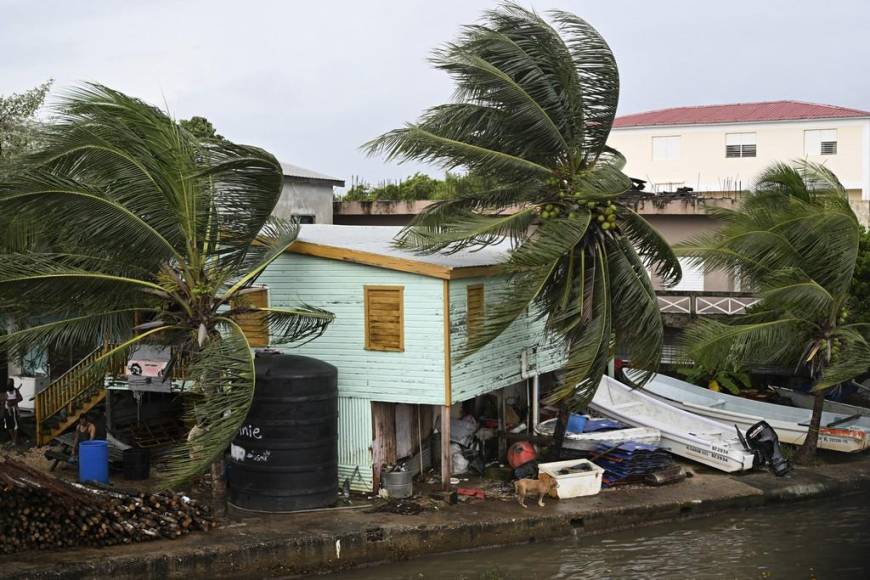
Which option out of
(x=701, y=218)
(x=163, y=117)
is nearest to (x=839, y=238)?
(x=701, y=218)

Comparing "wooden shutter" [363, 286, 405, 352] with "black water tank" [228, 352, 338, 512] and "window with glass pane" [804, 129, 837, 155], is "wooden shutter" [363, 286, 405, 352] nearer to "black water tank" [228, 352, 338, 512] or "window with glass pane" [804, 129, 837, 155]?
"black water tank" [228, 352, 338, 512]

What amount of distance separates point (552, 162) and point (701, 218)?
12723mm

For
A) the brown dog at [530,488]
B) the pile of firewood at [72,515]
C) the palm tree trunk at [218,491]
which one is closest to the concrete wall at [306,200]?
the palm tree trunk at [218,491]

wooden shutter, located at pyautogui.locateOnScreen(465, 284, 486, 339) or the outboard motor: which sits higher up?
wooden shutter, located at pyautogui.locateOnScreen(465, 284, 486, 339)

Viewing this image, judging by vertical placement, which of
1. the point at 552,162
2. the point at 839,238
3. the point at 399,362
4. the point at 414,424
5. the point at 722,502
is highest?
the point at 552,162

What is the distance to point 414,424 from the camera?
2048cm

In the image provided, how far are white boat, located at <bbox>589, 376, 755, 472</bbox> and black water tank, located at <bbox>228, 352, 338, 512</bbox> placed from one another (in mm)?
7732

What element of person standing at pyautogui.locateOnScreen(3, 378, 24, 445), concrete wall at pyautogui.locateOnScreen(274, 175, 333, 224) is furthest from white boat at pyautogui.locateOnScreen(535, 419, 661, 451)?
concrete wall at pyautogui.locateOnScreen(274, 175, 333, 224)

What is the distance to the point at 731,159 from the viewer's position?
133 ft

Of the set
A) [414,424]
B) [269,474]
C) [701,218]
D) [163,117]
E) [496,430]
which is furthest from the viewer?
[701,218]

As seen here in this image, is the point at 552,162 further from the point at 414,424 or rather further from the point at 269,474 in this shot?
the point at 269,474

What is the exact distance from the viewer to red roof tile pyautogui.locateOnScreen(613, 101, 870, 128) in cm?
3931

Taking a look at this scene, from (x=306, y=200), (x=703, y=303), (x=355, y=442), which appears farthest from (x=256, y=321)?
(x=703, y=303)

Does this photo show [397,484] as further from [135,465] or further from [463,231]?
[135,465]
